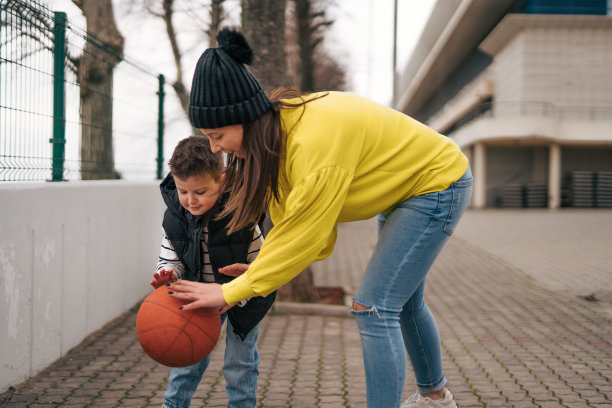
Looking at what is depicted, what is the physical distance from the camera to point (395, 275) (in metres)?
2.56

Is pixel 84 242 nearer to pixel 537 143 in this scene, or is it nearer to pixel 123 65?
pixel 123 65

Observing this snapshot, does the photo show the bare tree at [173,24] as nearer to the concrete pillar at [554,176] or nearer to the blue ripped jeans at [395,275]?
the blue ripped jeans at [395,275]

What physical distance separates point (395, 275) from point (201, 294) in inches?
31.3

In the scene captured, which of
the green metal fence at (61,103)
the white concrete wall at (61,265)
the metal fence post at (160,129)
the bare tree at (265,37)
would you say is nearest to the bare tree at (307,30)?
the metal fence post at (160,129)

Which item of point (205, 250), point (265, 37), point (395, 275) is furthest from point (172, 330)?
point (265, 37)

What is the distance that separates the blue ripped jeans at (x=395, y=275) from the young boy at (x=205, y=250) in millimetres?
560

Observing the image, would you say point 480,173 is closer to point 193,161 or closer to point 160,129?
point 160,129

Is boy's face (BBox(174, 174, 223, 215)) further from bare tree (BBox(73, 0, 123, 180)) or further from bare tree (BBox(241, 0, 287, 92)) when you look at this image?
bare tree (BBox(241, 0, 287, 92))

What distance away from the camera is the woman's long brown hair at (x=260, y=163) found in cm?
224

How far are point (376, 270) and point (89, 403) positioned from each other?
207 cm

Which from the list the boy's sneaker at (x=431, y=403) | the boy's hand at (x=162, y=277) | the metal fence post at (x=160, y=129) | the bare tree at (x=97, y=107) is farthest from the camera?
the metal fence post at (x=160, y=129)

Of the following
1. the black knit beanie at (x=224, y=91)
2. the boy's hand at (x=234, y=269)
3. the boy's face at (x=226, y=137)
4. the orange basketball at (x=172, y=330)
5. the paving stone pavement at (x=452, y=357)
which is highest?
the black knit beanie at (x=224, y=91)

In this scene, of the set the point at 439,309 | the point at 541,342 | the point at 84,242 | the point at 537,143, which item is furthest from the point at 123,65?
the point at 537,143

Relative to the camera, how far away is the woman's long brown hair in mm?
2244
